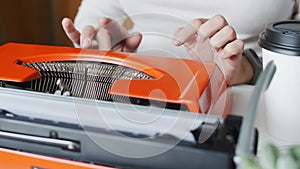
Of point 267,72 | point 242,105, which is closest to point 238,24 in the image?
point 242,105

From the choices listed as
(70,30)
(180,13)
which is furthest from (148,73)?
(180,13)

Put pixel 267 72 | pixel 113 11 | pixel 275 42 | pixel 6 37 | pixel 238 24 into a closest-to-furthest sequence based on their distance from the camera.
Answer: pixel 267 72, pixel 275 42, pixel 238 24, pixel 113 11, pixel 6 37

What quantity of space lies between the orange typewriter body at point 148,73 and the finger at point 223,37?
125mm

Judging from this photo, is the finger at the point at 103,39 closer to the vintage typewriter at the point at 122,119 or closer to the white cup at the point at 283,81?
the vintage typewriter at the point at 122,119

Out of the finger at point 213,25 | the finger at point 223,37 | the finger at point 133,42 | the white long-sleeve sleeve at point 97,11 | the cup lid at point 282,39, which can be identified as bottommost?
the white long-sleeve sleeve at point 97,11

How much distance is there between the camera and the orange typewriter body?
47 cm

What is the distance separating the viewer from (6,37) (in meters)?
2.02

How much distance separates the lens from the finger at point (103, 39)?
707 mm

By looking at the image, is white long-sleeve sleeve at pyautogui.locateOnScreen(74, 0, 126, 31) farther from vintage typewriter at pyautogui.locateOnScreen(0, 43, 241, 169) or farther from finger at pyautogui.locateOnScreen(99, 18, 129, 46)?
vintage typewriter at pyautogui.locateOnScreen(0, 43, 241, 169)

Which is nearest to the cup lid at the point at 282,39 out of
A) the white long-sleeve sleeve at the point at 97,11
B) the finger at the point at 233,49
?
the finger at the point at 233,49

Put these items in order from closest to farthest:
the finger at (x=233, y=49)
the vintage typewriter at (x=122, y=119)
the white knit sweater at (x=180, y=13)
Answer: the vintage typewriter at (x=122, y=119)
the finger at (x=233, y=49)
the white knit sweater at (x=180, y=13)

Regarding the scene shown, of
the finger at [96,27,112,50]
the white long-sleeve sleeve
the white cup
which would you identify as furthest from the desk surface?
the white long-sleeve sleeve

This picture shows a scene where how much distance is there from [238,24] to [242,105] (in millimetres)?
460

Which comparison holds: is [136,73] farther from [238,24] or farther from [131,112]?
[238,24]
